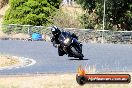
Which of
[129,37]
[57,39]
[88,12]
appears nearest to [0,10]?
[88,12]

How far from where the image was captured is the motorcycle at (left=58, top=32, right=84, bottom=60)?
25.2 m

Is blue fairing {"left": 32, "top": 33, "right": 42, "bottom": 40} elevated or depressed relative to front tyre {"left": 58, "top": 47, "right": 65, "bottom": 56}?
depressed

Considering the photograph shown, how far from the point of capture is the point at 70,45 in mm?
25250

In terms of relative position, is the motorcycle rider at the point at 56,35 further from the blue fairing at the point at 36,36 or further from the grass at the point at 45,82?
the blue fairing at the point at 36,36

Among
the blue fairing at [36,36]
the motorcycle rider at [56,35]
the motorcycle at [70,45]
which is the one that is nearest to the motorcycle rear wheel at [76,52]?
the motorcycle at [70,45]

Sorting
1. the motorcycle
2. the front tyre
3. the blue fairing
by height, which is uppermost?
the motorcycle

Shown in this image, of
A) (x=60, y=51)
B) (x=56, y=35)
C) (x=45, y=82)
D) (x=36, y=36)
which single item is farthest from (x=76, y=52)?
(x=36, y=36)

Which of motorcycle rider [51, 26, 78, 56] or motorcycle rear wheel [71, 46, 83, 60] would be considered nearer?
motorcycle rear wheel [71, 46, 83, 60]

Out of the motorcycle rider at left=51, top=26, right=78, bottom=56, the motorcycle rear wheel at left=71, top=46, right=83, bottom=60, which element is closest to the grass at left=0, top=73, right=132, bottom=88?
the motorcycle rear wheel at left=71, top=46, right=83, bottom=60

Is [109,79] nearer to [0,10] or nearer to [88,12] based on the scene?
[88,12]

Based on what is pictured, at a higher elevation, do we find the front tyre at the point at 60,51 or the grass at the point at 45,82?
the grass at the point at 45,82

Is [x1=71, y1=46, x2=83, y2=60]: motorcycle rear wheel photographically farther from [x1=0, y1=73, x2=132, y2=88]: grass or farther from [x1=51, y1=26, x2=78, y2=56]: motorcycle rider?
[x1=0, y1=73, x2=132, y2=88]: grass

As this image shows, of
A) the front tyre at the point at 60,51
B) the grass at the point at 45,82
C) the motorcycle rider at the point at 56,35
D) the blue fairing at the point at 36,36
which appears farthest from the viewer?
the blue fairing at the point at 36,36

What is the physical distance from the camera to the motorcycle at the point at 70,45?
25.2 metres
